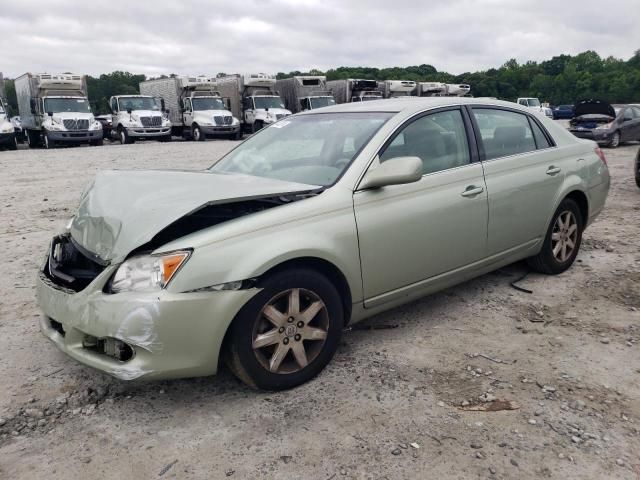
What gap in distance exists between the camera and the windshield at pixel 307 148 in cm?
339

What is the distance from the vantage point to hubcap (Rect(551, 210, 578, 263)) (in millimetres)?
4633

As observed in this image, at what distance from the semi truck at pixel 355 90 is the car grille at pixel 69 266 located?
2543cm

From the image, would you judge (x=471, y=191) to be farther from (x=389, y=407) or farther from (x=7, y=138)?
(x=7, y=138)

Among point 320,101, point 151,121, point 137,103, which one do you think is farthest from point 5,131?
point 320,101

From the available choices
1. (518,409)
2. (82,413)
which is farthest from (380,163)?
(82,413)

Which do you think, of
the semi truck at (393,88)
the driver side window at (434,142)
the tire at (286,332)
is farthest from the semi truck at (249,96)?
the tire at (286,332)

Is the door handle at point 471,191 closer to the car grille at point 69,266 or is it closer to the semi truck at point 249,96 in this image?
the car grille at point 69,266

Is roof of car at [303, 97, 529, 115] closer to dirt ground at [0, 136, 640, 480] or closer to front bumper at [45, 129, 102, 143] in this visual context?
dirt ground at [0, 136, 640, 480]

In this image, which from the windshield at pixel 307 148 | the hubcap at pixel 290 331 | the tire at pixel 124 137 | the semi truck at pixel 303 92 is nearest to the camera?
the hubcap at pixel 290 331

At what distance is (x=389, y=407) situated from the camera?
2768 millimetres

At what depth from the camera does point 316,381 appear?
119 inches

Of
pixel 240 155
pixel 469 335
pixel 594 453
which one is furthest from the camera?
pixel 240 155

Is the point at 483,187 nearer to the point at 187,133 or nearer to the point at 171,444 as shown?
the point at 171,444

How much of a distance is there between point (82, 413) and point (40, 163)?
1389cm
